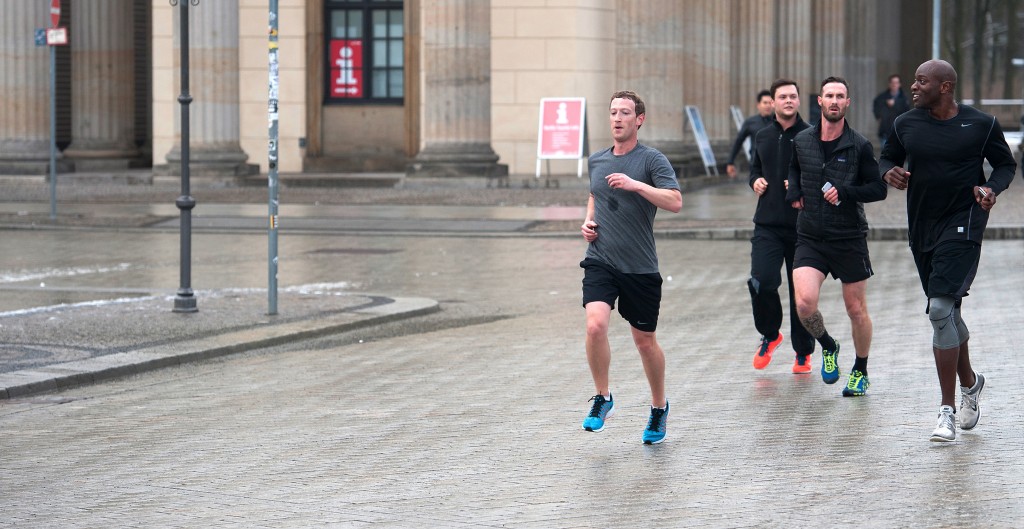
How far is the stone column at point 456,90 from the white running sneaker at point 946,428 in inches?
958

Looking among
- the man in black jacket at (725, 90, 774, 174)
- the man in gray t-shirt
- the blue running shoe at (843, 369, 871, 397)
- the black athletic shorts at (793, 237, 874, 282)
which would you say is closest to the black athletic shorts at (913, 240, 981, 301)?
the man in gray t-shirt

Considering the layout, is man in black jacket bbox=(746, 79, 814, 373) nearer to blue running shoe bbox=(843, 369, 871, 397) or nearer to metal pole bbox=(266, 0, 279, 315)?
blue running shoe bbox=(843, 369, 871, 397)

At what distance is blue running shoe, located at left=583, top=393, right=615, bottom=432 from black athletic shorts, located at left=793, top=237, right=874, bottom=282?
208 cm

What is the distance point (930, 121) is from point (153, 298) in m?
8.31

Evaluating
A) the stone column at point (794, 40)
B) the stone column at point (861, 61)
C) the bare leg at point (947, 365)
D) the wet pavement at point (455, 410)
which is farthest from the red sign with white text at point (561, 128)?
the bare leg at point (947, 365)

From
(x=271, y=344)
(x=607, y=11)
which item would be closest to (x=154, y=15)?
(x=607, y=11)

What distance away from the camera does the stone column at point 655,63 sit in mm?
34594

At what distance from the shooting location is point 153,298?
1528 centimetres

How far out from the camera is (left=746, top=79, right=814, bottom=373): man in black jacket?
1101cm

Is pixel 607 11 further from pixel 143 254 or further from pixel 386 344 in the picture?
pixel 386 344

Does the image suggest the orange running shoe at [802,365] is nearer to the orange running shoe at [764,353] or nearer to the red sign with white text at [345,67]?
the orange running shoe at [764,353]

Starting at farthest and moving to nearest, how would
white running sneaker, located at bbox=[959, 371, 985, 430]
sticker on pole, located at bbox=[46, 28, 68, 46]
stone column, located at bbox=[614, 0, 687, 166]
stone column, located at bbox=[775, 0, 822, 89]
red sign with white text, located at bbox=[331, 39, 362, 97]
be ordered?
stone column, located at bbox=[775, 0, 822, 89] → red sign with white text, located at bbox=[331, 39, 362, 97] → stone column, located at bbox=[614, 0, 687, 166] → sticker on pole, located at bbox=[46, 28, 68, 46] → white running sneaker, located at bbox=[959, 371, 985, 430]

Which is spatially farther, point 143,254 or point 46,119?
point 46,119

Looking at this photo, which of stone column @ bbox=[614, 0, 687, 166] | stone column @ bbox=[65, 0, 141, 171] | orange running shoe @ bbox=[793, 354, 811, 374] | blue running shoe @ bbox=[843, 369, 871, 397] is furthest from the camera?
stone column @ bbox=[65, 0, 141, 171]
